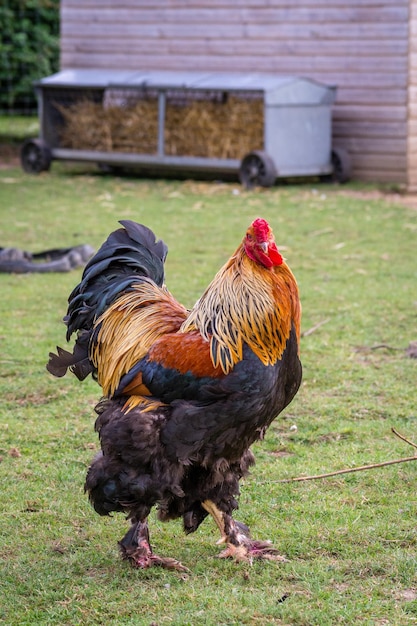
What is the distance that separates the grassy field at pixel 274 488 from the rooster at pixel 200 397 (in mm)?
215

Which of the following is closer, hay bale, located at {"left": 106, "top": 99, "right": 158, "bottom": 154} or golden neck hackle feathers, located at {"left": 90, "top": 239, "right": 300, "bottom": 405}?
golden neck hackle feathers, located at {"left": 90, "top": 239, "right": 300, "bottom": 405}

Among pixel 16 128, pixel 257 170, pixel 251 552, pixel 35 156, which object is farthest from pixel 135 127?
pixel 251 552

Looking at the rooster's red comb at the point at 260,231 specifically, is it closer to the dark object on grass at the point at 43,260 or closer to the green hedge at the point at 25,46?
the dark object on grass at the point at 43,260

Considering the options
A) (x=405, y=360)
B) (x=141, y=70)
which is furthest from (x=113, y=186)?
(x=405, y=360)

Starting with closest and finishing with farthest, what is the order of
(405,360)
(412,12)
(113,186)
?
(405,360) < (412,12) < (113,186)

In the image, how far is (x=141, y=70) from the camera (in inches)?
704

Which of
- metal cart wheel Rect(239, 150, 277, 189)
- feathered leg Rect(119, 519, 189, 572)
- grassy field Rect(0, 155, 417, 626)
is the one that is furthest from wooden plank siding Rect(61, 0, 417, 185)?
feathered leg Rect(119, 519, 189, 572)

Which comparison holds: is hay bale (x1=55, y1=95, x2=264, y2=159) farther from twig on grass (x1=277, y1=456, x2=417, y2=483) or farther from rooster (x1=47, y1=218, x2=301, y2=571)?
rooster (x1=47, y1=218, x2=301, y2=571)

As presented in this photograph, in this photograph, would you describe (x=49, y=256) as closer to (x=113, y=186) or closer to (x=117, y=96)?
(x=113, y=186)

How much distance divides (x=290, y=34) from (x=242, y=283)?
1310cm

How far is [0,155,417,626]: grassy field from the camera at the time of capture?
12.4 ft

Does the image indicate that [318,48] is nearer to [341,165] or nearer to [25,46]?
[341,165]

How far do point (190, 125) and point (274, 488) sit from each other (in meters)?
12.0

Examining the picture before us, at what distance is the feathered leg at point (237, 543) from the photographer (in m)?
4.15
